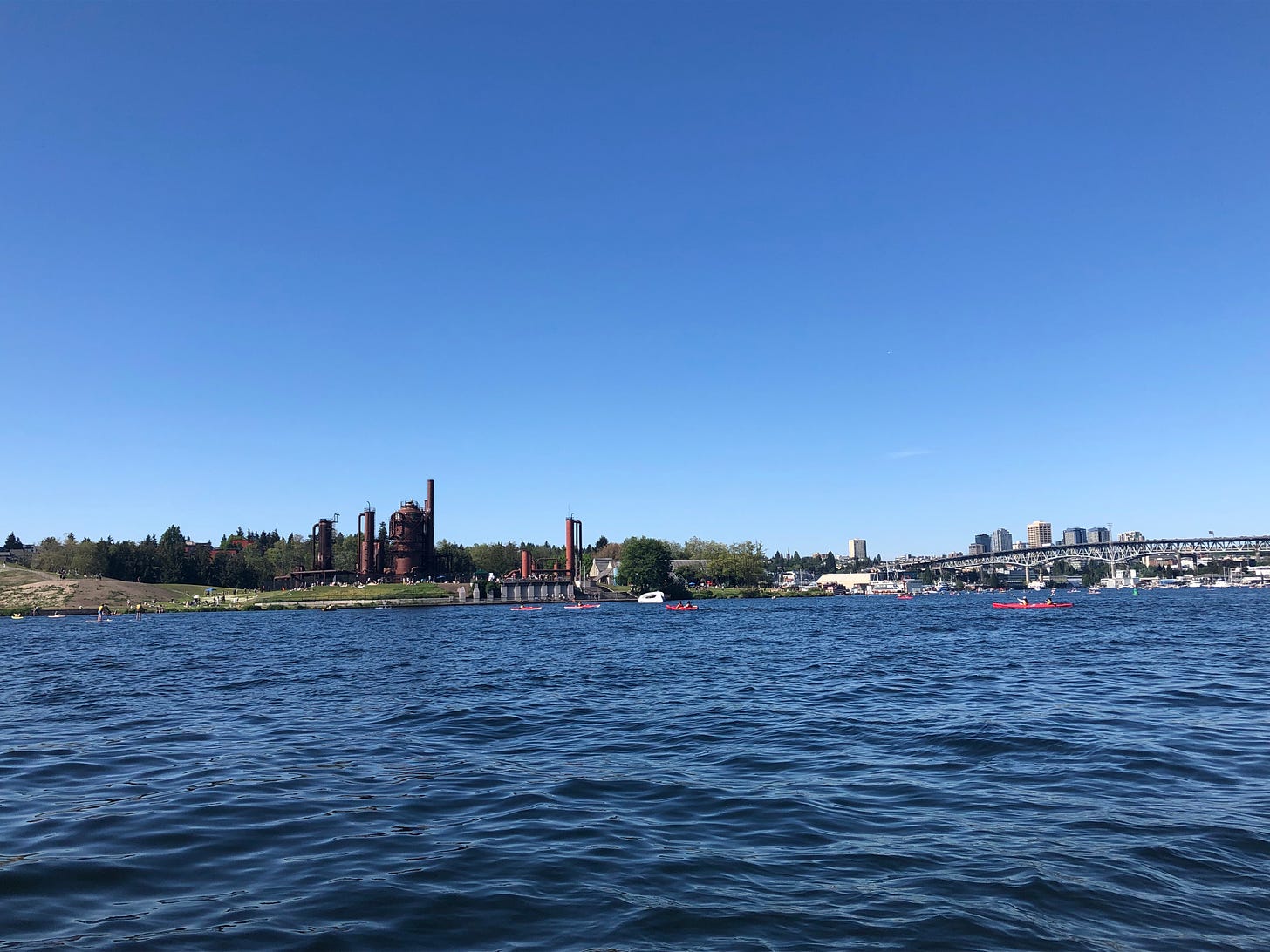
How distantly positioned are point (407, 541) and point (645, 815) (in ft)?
564

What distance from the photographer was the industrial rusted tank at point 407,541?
17725 cm

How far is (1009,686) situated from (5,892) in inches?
1235

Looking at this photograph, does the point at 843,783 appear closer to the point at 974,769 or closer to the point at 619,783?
the point at 974,769

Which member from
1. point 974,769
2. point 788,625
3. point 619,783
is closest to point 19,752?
point 619,783

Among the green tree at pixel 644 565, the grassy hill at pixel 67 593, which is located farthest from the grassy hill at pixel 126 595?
the green tree at pixel 644 565

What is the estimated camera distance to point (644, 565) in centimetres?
19225

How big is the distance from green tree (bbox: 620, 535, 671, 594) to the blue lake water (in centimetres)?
15876

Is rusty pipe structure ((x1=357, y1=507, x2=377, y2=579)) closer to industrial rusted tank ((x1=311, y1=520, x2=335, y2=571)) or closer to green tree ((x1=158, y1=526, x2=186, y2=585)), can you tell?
industrial rusted tank ((x1=311, y1=520, x2=335, y2=571))

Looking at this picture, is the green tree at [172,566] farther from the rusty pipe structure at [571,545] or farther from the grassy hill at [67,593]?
the rusty pipe structure at [571,545]

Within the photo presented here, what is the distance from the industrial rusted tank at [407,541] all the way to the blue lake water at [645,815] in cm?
14546

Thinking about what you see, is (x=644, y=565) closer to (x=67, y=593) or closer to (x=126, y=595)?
(x=126, y=595)

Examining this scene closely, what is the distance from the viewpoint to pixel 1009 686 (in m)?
31.2

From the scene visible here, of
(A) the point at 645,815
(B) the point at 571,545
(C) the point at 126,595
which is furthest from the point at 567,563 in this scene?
(A) the point at 645,815

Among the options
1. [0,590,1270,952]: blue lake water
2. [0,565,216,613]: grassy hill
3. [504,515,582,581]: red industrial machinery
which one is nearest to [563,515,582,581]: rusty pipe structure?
[504,515,582,581]: red industrial machinery
